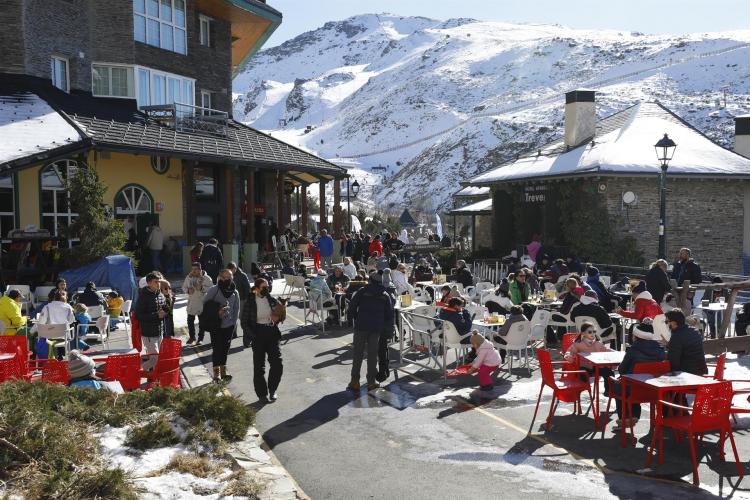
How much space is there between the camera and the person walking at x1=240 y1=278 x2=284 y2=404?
1032cm

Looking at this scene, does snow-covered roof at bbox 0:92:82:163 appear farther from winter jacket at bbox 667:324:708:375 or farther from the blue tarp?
winter jacket at bbox 667:324:708:375

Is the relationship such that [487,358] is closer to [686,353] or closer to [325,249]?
[686,353]

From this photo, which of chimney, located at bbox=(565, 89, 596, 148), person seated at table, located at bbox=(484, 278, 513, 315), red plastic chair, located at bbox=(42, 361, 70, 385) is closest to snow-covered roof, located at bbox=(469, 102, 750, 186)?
chimney, located at bbox=(565, 89, 596, 148)

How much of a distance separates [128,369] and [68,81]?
17874 mm

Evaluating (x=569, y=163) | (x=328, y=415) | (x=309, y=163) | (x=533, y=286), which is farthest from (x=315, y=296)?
(x=569, y=163)

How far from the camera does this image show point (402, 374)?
1195cm

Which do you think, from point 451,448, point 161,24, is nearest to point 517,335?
point 451,448

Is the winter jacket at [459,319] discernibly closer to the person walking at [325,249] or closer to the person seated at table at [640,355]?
the person seated at table at [640,355]

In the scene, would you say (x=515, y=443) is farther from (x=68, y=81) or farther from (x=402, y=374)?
(x=68, y=81)

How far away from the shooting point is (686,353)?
846 cm

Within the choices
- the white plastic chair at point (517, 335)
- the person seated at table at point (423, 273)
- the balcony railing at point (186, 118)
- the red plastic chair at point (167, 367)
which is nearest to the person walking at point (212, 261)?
the person seated at table at point (423, 273)

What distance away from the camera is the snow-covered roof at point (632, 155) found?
83.5 feet

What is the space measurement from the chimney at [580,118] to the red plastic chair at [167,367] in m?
23.4

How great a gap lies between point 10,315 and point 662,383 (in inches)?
362
